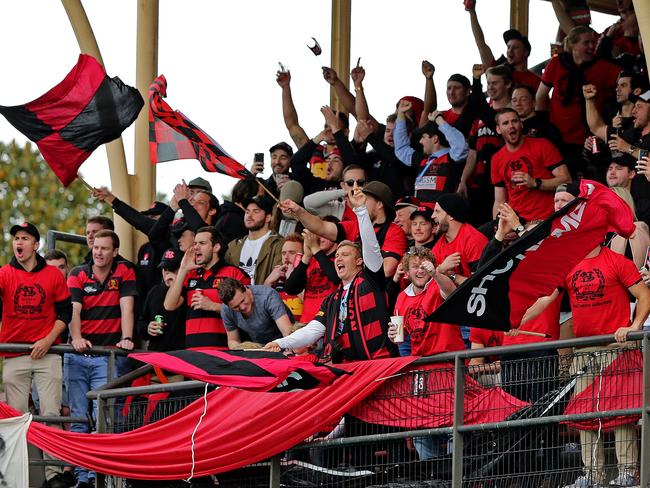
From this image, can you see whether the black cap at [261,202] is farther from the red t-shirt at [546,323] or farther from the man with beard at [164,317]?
the red t-shirt at [546,323]

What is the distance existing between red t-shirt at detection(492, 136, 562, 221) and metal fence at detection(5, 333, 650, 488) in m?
2.83

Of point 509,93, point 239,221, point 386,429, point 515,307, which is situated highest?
point 509,93

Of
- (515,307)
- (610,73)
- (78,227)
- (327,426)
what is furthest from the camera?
(78,227)

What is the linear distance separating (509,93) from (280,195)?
244 cm

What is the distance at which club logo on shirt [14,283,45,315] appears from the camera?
12438mm

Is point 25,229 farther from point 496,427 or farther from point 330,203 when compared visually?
point 496,427

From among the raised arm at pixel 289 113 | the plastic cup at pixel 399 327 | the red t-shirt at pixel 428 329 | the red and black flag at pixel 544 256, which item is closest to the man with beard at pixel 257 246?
the raised arm at pixel 289 113

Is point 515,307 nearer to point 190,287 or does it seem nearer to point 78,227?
point 190,287

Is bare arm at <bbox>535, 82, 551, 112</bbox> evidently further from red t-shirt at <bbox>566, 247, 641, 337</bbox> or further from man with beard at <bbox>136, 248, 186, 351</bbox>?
red t-shirt at <bbox>566, 247, 641, 337</bbox>

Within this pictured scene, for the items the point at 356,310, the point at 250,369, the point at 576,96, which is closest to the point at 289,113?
the point at 576,96

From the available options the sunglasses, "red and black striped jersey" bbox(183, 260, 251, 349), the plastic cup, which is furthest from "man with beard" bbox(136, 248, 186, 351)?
the plastic cup

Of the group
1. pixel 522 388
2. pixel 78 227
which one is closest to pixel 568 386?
pixel 522 388

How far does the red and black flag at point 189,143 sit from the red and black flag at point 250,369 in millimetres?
3326

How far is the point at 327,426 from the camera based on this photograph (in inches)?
Result: 408
